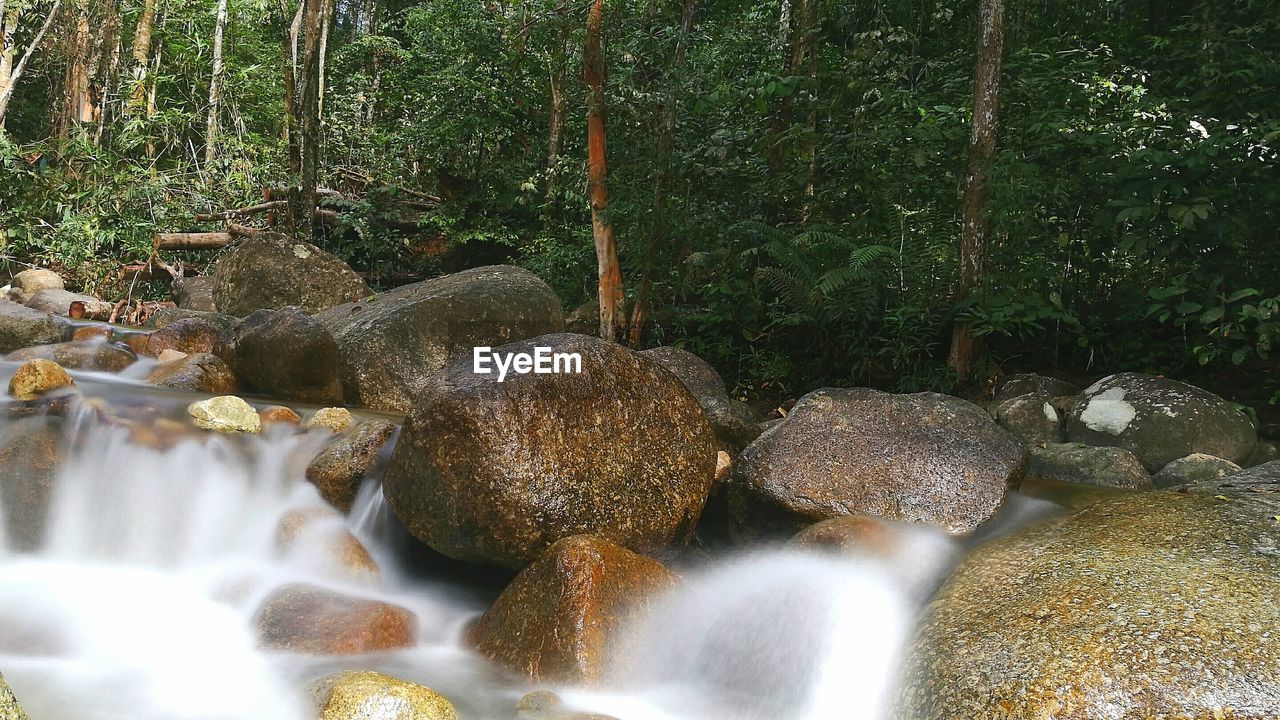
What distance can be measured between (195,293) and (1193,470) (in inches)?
456

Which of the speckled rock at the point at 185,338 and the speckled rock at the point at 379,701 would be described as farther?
the speckled rock at the point at 185,338

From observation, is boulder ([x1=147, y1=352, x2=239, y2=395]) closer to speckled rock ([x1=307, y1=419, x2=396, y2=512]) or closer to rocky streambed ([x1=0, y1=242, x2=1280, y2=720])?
rocky streambed ([x1=0, y1=242, x2=1280, y2=720])

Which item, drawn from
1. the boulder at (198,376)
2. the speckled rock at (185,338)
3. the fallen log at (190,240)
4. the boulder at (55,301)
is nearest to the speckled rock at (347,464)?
the boulder at (198,376)

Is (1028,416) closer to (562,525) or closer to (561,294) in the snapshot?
(562,525)

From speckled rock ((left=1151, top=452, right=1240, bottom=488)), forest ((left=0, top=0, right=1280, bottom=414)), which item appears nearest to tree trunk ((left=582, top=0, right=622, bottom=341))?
forest ((left=0, top=0, right=1280, bottom=414))

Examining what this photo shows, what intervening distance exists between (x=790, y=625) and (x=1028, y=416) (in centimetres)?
402

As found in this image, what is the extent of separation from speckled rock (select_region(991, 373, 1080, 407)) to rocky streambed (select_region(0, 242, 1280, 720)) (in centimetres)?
108

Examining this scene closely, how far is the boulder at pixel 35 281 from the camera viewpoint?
12281 mm

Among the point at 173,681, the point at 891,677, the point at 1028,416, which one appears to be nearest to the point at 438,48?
the point at 1028,416

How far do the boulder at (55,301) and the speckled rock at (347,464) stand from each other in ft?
22.5

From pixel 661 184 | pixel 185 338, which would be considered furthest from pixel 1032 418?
pixel 185 338

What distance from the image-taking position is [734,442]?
21.2ft

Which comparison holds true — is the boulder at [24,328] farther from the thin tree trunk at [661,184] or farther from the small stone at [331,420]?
the thin tree trunk at [661,184]

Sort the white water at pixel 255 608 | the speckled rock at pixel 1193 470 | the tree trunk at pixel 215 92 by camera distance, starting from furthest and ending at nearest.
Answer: the tree trunk at pixel 215 92
the speckled rock at pixel 1193 470
the white water at pixel 255 608
